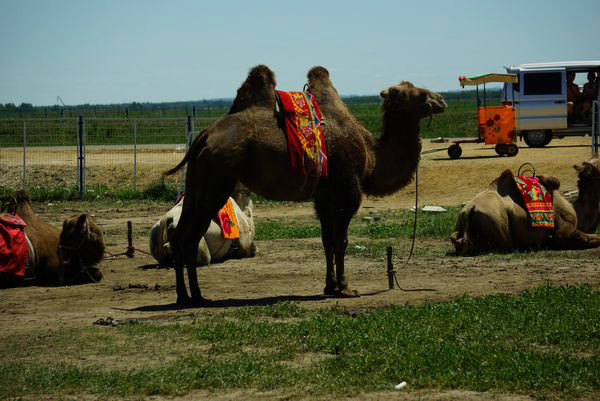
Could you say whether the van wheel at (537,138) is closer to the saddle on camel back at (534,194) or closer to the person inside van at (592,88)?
the person inside van at (592,88)

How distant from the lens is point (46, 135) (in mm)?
29844

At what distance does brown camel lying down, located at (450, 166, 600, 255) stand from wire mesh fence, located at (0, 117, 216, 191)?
44.2 ft

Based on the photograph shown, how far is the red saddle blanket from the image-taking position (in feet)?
39.4

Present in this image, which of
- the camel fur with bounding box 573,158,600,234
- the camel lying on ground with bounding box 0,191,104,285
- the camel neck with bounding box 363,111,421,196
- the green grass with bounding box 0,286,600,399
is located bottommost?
the green grass with bounding box 0,286,600,399

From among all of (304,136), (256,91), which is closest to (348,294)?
(304,136)

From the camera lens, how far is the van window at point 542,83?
2875 centimetres

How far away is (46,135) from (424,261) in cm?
1932

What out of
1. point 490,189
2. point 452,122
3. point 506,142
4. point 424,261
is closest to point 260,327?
point 424,261

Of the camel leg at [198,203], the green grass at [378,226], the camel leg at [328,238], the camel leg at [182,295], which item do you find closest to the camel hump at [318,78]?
the camel leg at [328,238]

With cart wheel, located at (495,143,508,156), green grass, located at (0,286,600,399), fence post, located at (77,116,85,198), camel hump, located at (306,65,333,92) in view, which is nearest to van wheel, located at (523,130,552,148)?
cart wheel, located at (495,143,508,156)

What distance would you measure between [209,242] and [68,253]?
223cm

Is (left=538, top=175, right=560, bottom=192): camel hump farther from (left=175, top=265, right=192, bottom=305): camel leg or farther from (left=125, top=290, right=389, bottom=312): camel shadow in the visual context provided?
(left=175, top=265, right=192, bottom=305): camel leg

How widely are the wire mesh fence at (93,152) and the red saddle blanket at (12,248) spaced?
13.0 metres

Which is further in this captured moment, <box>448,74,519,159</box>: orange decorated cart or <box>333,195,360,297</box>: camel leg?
<box>448,74,519,159</box>: orange decorated cart
